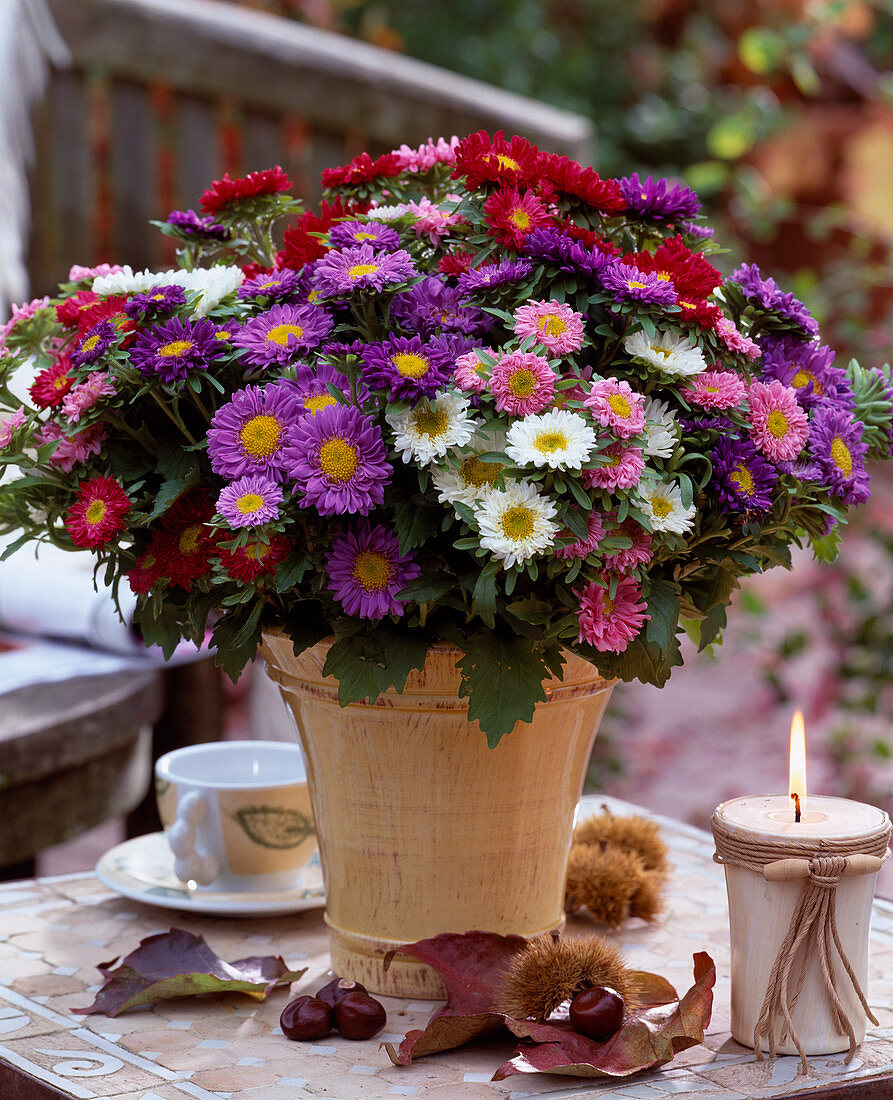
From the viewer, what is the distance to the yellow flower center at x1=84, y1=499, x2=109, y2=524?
2.63 feet

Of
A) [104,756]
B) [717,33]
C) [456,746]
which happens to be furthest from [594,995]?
[717,33]

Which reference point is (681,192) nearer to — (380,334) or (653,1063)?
(380,334)

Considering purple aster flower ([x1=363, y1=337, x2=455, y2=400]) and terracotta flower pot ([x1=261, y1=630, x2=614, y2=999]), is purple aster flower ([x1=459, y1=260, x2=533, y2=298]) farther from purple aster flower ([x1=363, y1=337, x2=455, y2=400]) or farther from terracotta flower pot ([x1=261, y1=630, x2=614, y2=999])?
terracotta flower pot ([x1=261, y1=630, x2=614, y2=999])

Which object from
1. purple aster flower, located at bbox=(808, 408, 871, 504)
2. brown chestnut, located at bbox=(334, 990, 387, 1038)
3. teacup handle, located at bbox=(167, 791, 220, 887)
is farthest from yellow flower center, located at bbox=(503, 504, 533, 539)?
teacup handle, located at bbox=(167, 791, 220, 887)

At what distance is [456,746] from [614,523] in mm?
192

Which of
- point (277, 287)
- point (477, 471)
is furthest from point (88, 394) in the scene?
point (477, 471)

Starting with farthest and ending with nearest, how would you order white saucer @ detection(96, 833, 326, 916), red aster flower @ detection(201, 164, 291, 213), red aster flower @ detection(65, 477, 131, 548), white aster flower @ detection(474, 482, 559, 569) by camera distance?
white saucer @ detection(96, 833, 326, 916) → red aster flower @ detection(201, 164, 291, 213) → red aster flower @ detection(65, 477, 131, 548) → white aster flower @ detection(474, 482, 559, 569)

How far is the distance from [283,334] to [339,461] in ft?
0.35

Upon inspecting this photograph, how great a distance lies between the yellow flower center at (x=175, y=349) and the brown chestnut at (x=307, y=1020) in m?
0.40

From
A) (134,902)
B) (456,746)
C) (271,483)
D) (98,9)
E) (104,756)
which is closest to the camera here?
(271,483)

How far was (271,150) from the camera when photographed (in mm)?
2578

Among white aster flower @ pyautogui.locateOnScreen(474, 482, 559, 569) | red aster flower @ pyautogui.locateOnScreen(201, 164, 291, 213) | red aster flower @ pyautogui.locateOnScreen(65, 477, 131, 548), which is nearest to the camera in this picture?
white aster flower @ pyautogui.locateOnScreen(474, 482, 559, 569)

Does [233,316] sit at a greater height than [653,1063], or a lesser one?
greater

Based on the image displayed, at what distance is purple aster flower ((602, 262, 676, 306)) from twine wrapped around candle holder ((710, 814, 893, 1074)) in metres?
0.31
